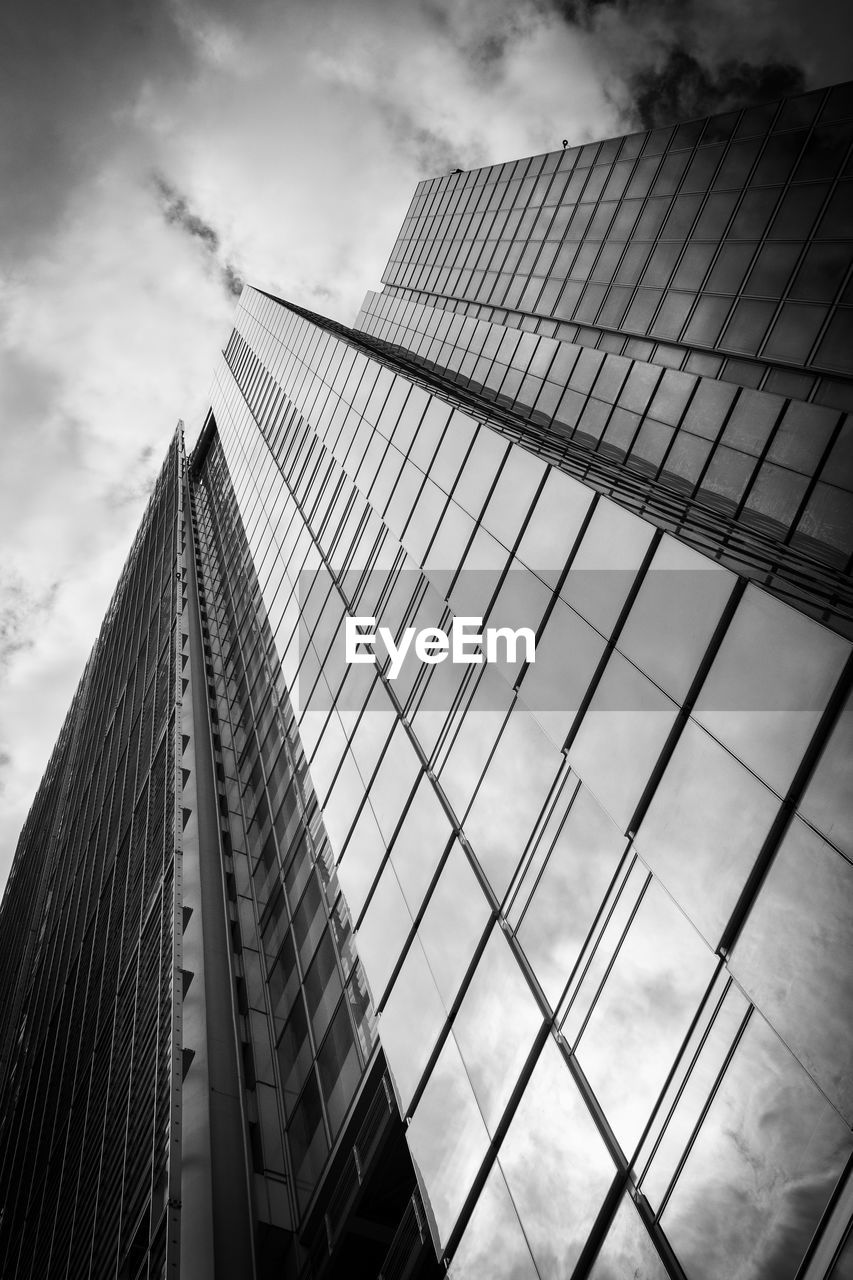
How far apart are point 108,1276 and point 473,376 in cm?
3876

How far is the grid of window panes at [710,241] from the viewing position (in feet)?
77.6

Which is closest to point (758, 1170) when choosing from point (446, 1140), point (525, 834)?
point (525, 834)

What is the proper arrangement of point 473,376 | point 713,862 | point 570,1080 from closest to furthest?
point 713,862, point 570,1080, point 473,376

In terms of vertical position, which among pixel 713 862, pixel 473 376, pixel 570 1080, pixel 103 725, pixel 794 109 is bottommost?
pixel 570 1080

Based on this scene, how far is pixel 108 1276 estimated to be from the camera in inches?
→ 505

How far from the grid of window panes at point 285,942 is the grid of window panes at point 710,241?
17.1 meters

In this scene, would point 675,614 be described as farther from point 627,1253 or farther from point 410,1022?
point 410,1022

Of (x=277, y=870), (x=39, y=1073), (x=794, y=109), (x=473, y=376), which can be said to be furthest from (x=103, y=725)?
(x=794, y=109)

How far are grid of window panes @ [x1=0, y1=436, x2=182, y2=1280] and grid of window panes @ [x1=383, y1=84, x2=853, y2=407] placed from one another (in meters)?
21.6

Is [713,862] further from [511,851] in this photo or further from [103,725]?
[103,725]

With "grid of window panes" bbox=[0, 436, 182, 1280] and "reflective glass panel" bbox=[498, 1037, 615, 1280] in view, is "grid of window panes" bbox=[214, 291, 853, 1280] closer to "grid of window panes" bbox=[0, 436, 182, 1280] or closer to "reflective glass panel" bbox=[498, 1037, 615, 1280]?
"reflective glass panel" bbox=[498, 1037, 615, 1280]

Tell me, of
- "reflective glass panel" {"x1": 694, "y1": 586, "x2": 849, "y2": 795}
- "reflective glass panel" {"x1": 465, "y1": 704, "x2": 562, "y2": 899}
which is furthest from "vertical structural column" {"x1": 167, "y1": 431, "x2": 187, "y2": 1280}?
"reflective glass panel" {"x1": 694, "y1": 586, "x2": 849, "y2": 795}

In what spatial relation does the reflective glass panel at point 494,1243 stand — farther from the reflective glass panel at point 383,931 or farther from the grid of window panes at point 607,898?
the reflective glass panel at point 383,931

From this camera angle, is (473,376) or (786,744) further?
(473,376)
